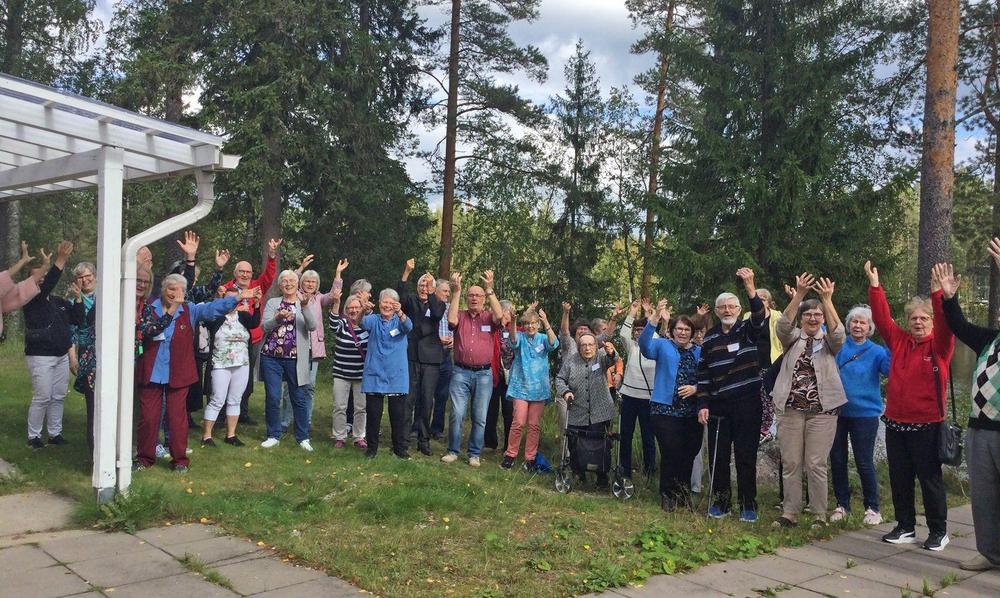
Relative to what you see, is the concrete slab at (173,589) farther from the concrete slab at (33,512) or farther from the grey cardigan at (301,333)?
the grey cardigan at (301,333)

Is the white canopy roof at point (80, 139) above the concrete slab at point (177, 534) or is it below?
above

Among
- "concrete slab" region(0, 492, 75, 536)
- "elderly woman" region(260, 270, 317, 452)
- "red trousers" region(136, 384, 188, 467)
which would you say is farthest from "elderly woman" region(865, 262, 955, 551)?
"concrete slab" region(0, 492, 75, 536)

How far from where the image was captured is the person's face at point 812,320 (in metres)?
6.12

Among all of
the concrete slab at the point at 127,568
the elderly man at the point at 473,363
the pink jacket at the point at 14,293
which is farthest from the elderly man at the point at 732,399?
the pink jacket at the point at 14,293

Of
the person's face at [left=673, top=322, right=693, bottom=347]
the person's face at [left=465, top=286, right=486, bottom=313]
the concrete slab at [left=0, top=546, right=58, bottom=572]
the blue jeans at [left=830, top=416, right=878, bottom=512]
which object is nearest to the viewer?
the concrete slab at [left=0, top=546, right=58, bottom=572]

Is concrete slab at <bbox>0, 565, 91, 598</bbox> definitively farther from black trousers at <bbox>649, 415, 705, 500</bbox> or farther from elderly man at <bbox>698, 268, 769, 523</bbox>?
elderly man at <bbox>698, 268, 769, 523</bbox>

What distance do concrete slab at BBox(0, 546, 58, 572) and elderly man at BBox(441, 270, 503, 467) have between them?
3952 mm

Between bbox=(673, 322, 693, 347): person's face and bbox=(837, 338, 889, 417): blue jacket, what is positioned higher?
bbox=(673, 322, 693, 347): person's face

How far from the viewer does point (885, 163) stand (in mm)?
18188

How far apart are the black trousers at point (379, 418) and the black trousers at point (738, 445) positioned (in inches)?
116

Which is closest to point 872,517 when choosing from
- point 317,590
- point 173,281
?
point 317,590

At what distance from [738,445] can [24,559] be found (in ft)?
16.4

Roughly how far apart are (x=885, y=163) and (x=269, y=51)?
14242 mm

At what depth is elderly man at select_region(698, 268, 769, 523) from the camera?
6.23 metres
